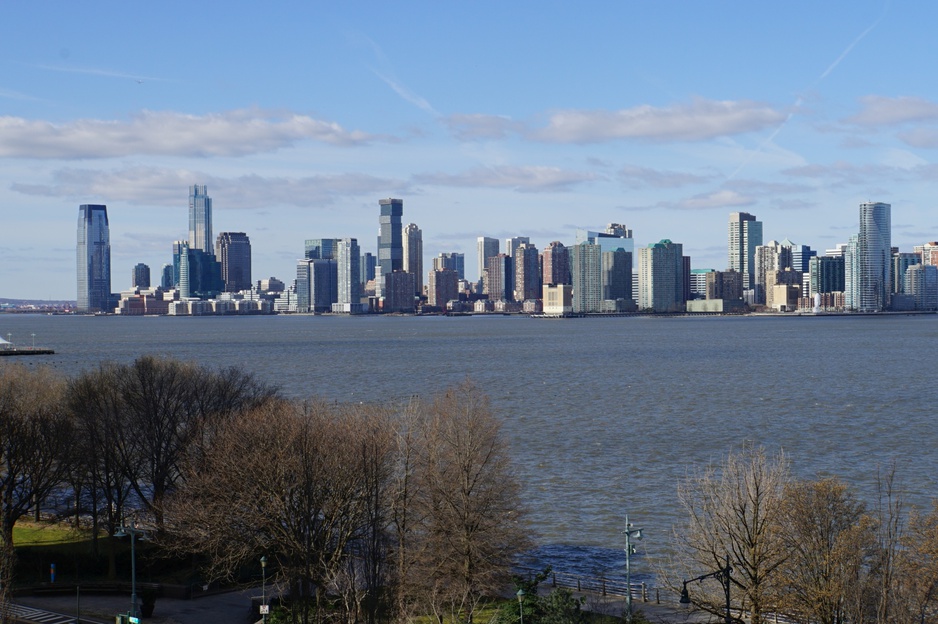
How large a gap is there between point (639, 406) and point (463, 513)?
47133mm

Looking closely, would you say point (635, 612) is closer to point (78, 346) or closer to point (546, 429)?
point (546, 429)

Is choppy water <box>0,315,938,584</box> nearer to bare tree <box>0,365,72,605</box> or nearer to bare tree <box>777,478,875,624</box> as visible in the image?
bare tree <box>777,478,875,624</box>

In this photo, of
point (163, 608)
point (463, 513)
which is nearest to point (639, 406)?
point (463, 513)

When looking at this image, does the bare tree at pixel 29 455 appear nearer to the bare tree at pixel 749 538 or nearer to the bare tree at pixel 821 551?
the bare tree at pixel 749 538

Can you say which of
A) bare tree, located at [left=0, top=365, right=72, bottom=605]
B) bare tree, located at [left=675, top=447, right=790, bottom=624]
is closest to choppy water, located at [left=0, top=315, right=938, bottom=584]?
bare tree, located at [left=675, top=447, right=790, bottom=624]

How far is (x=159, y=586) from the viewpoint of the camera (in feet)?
114

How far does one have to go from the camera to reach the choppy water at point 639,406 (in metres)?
45.8

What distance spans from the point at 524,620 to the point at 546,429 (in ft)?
126

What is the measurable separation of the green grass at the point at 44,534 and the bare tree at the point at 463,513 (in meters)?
15.3

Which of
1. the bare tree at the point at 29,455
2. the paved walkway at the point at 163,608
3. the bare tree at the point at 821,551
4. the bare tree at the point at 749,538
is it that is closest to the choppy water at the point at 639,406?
the bare tree at the point at 749,538

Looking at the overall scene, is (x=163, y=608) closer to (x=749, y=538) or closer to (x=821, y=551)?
(x=749, y=538)

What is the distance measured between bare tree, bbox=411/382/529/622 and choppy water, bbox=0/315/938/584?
188 inches

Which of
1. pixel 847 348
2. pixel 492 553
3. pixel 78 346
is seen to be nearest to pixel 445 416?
pixel 492 553

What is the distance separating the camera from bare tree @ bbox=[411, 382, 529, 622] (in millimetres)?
32344
